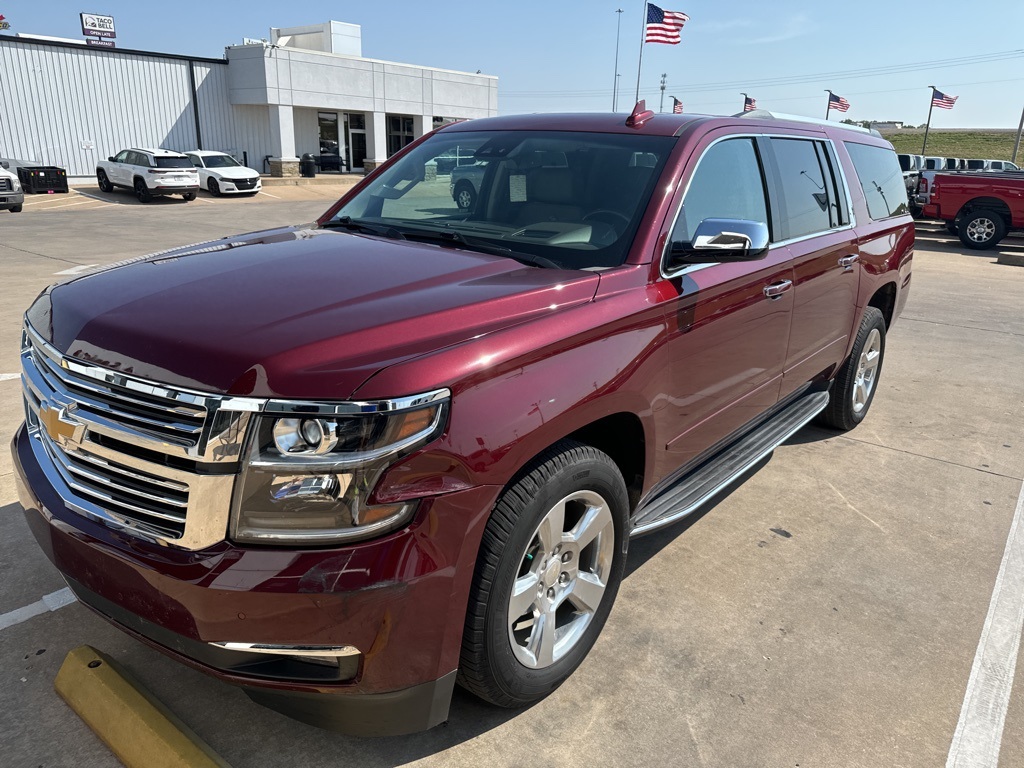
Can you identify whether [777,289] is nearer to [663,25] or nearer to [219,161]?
[663,25]

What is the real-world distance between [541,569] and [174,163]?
2784cm

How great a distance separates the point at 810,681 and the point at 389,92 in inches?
1556

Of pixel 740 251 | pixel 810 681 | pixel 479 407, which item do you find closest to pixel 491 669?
pixel 479 407

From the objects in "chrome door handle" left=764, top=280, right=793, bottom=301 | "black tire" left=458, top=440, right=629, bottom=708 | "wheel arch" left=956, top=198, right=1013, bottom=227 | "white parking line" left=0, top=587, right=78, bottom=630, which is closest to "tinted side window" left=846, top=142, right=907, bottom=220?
"chrome door handle" left=764, top=280, right=793, bottom=301

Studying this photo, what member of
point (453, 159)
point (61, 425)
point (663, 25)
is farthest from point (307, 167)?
point (61, 425)

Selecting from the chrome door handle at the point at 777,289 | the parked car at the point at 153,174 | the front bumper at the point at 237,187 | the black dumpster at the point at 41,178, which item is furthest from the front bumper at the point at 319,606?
the black dumpster at the point at 41,178

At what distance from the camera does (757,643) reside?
305cm

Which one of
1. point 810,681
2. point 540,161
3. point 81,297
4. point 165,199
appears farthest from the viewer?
point 165,199

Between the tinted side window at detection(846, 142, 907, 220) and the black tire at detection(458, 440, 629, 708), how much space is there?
345 cm

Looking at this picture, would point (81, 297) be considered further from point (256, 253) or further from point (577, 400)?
point (577, 400)

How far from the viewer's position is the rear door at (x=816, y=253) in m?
4.00

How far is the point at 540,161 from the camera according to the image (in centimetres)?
348

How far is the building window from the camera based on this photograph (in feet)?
134

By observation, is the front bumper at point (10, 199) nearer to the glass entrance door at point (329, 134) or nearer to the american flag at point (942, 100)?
the glass entrance door at point (329, 134)
